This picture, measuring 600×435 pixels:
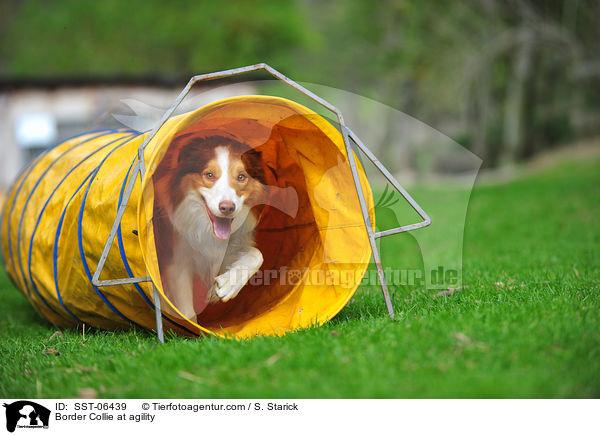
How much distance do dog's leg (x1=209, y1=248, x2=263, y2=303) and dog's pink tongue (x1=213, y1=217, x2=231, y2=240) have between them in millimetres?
258

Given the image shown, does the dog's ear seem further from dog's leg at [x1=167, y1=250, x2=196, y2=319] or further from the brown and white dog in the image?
dog's leg at [x1=167, y1=250, x2=196, y2=319]

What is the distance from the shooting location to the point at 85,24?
26.3 meters

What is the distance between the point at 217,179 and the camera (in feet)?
13.1

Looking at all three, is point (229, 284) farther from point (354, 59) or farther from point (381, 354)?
point (354, 59)

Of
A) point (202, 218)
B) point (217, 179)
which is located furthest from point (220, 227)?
point (217, 179)

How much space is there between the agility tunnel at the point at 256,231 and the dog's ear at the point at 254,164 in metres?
0.13

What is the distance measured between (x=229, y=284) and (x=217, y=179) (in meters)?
0.75

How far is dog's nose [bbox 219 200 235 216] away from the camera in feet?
12.5

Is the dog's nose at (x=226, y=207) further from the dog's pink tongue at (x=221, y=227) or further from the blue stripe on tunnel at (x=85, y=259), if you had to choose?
the blue stripe on tunnel at (x=85, y=259)

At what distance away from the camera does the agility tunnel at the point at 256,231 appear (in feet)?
11.5

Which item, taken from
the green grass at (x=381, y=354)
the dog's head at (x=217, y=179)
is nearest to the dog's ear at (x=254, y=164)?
the dog's head at (x=217, y=179)

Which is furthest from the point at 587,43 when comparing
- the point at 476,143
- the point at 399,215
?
the point at 399,215
